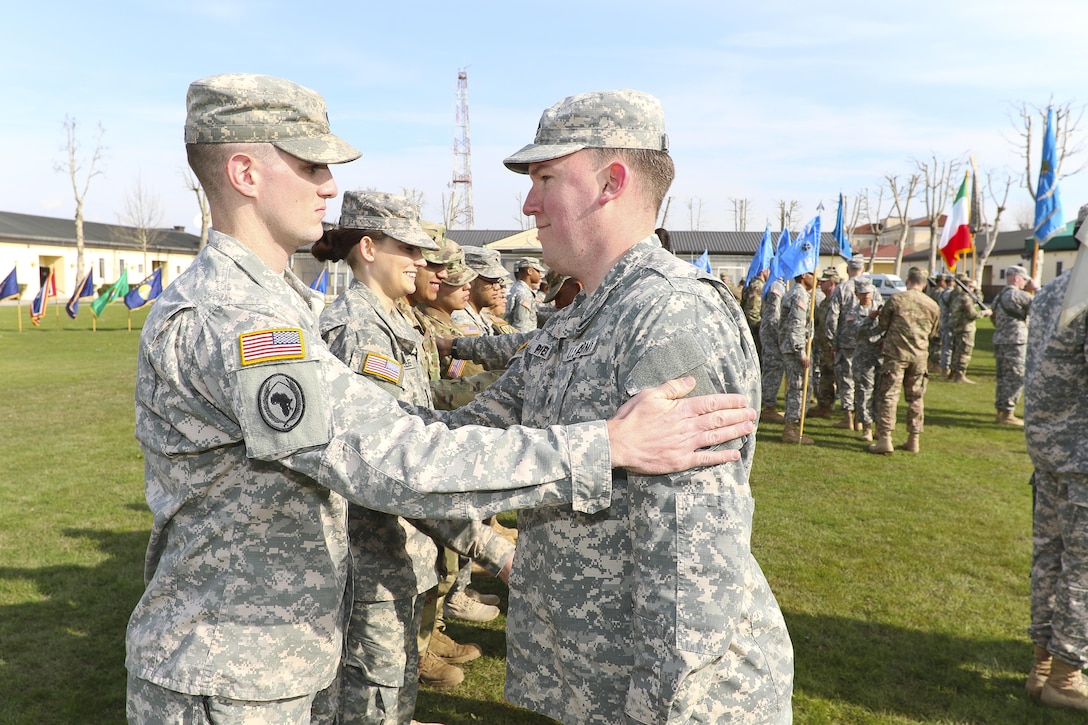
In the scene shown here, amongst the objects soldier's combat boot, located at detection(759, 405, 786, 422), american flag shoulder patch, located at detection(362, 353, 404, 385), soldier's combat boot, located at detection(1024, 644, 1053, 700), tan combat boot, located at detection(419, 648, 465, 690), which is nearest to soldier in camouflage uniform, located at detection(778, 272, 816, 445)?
soldier's combat boot, located at detection(759, 405, 786, 422)

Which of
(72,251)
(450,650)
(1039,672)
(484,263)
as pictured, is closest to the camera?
(1039,672)

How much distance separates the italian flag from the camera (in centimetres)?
1473

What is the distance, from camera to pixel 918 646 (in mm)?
5133

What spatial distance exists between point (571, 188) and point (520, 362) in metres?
0.73

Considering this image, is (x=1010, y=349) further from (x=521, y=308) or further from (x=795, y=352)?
(x=521, y=308)

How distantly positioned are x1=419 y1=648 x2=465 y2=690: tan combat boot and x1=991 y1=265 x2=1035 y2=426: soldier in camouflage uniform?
36.8 feet

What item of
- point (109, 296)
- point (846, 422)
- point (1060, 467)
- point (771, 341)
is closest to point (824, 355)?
point (771, 341)

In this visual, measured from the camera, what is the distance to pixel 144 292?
30359 mm

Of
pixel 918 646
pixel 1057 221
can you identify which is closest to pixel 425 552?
pixel 918 646

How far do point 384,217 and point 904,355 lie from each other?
834 centimetres

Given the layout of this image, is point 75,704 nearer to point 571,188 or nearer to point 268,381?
point 268,381

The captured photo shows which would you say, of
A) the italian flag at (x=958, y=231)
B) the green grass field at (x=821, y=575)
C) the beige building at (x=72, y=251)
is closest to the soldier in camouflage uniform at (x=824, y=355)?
the green grass field at (x=821, y=575)

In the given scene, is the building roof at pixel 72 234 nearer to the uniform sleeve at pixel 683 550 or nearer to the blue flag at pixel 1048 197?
the blue flag at pixel 1048 197

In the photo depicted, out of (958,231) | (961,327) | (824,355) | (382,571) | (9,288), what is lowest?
(382,571)
